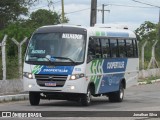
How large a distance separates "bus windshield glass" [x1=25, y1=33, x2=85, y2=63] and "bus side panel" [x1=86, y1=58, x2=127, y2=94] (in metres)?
0.71

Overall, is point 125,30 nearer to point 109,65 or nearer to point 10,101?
point 109,65

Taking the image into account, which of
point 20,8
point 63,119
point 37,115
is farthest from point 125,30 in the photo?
point 20,8

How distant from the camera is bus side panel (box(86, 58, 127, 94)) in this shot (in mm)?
20025

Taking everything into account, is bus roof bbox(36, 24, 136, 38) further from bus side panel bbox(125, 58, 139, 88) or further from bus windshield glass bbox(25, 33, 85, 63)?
bus side panel bbox(125, 58, 139, 88)

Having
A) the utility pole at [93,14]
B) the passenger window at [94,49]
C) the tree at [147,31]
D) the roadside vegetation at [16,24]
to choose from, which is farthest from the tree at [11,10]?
the tree at [147,31]

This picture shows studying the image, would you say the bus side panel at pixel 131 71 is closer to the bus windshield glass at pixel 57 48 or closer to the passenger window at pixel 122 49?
the passenger window at pixel 122 49

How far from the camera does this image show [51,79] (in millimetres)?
18938

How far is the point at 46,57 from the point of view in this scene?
1917 centimetres

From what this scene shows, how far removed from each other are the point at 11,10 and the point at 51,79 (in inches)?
893

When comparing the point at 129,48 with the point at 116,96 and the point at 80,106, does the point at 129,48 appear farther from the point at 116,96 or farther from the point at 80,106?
the point at 80,106

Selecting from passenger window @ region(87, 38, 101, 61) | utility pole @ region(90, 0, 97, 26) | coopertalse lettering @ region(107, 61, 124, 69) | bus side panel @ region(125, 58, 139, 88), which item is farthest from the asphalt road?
utility pole @ region(90, 0, 97, 26)

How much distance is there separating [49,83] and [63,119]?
427 cm

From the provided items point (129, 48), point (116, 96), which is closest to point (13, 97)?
point (116, 96)

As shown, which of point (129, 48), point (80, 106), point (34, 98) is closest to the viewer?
point (80, 106)
